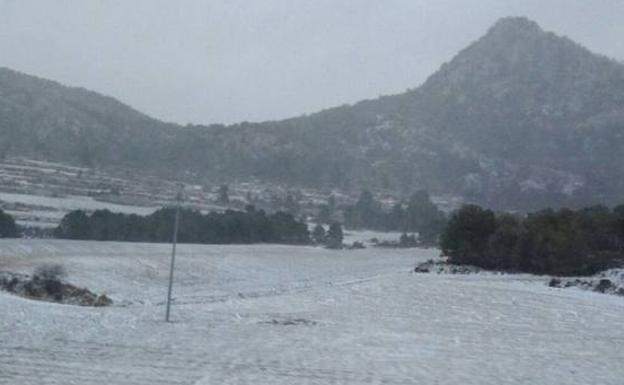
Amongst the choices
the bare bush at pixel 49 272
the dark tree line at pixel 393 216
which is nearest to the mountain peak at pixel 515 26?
the dark tree line at pixel 393 216

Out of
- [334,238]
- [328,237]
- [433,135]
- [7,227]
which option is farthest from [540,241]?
[433,135]

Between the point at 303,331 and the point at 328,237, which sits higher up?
the point at 328,237

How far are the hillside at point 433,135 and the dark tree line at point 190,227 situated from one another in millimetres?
12708

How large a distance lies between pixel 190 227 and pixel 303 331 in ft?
101

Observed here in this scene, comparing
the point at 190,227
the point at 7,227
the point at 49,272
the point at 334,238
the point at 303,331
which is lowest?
the point at 303,331

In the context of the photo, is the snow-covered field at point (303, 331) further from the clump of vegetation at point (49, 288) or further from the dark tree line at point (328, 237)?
the dark tree line at point (328, 237)

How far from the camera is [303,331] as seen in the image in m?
18.0

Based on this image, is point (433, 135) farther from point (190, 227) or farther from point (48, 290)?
point (48, 290)

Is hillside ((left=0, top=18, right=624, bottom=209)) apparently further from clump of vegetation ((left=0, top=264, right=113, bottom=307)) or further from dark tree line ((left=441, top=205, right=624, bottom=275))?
clump of vegetation ((left=0, top=264, right=113, bottom=307))

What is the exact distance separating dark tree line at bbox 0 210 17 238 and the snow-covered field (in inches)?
228

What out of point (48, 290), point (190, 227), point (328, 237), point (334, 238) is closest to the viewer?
point (48, 290)

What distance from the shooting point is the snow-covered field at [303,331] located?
1309 centimetres

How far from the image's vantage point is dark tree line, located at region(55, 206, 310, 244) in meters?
43.5

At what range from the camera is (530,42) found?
378 feet
